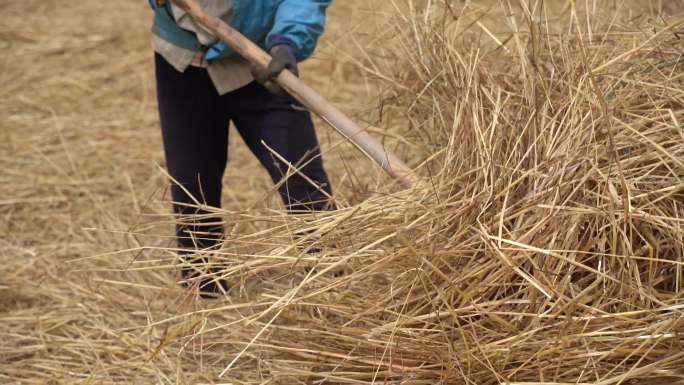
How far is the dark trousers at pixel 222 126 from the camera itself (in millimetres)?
2078

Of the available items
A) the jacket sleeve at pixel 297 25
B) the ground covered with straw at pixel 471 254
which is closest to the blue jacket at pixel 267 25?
the jacket sleeve at pixel 297 25

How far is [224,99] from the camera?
6.97ft

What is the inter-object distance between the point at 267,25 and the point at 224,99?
7.7 inches

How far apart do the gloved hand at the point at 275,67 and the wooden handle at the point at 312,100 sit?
1 cm

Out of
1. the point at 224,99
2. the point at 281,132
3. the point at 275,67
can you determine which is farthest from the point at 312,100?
the point at 224,99

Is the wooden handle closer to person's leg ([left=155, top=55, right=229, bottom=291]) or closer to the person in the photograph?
the person

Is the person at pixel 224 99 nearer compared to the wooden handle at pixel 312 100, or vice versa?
the wooden handle at pixel 312 100

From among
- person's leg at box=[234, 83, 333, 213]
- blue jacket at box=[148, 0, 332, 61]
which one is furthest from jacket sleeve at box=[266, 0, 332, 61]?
person's leg at box=[234, 83, 333, 213]

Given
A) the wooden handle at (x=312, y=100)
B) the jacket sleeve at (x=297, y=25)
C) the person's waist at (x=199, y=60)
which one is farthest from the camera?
the person's waist at (x=199, y=60)

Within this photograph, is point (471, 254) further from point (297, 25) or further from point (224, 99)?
point (224, 99)

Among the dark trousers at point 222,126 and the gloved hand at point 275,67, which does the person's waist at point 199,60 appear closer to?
the dark trousers at point 222,126

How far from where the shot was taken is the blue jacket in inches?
75.7

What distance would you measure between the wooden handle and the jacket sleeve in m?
0.05

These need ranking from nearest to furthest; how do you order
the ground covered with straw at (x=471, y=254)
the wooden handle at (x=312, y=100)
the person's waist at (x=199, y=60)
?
the ground covered with straw at (x=471, y=254)
the wooden handle at (x=312, y=100)
the person's waist at (x=199, y=60)
